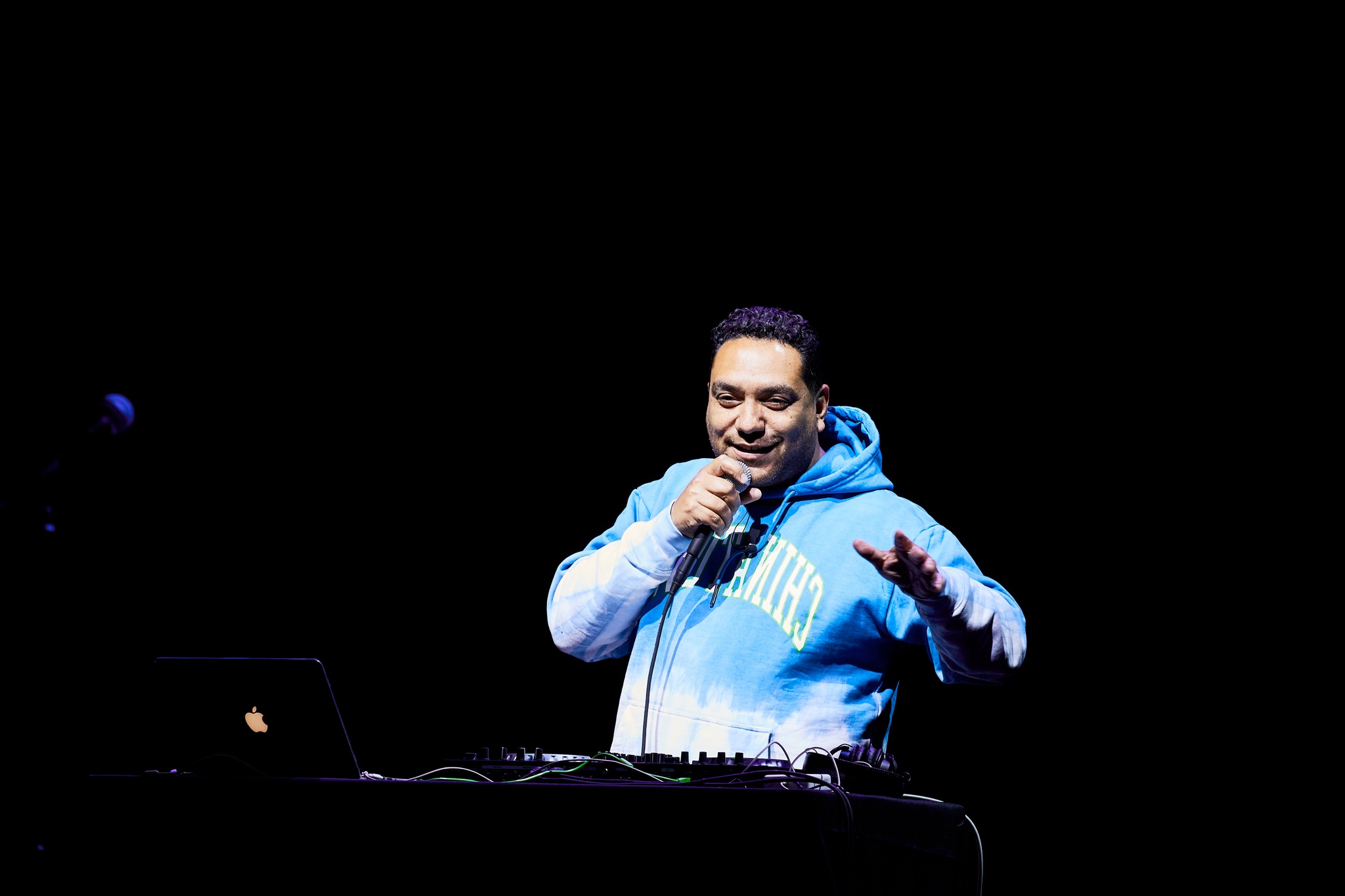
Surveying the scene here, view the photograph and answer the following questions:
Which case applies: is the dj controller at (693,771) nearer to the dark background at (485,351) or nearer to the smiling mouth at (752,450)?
the smiling mouth at (752,450)

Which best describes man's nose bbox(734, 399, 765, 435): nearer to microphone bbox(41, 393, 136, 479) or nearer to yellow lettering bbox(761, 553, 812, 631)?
yellow lettering bbox(761, 553, 812, 631)

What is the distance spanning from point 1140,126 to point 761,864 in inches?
89.7

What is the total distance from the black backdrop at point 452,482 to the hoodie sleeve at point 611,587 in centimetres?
94

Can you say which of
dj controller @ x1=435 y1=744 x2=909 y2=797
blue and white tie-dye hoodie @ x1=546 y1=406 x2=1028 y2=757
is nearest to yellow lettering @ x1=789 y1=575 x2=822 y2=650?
blue and white tie-dye hoodie @ x1=546 y1=406 x2=1028 y2=757

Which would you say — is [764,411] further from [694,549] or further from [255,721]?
[255,721]

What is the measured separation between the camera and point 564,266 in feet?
10.3

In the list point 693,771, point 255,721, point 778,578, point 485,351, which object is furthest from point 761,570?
point 485,351

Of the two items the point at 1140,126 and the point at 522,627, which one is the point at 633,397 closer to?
the point at 522,627

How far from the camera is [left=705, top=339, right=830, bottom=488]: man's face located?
2.21 m

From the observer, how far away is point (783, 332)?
2262 mm

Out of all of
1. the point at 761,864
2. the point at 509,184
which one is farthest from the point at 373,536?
the point at 761,864

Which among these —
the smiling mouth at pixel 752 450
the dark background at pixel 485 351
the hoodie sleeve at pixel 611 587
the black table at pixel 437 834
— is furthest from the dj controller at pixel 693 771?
the dark background at pixel 485 351

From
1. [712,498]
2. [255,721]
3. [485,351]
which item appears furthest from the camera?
[485,351]

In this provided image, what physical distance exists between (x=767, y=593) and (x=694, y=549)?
8.0 inches
